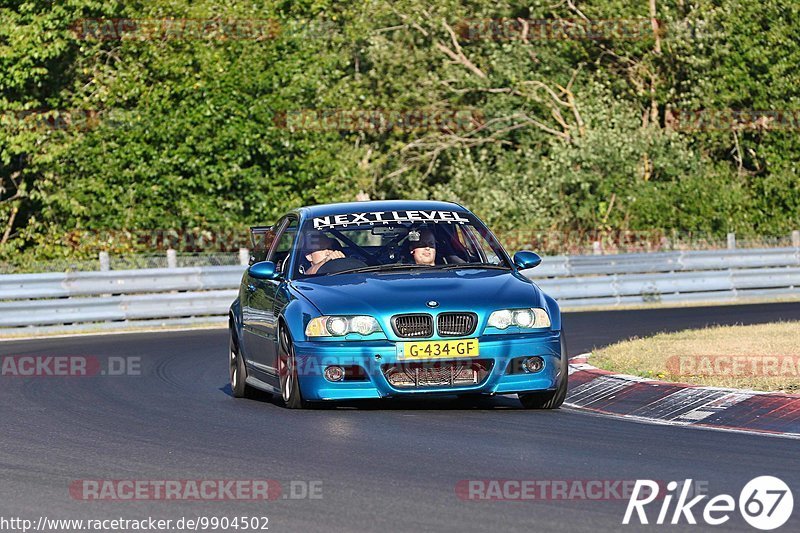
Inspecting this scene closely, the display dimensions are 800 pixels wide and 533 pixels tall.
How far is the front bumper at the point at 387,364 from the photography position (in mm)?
10992

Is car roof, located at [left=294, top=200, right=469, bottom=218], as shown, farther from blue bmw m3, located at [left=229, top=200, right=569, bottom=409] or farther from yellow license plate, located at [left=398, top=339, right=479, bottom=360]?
yellow license plate, located at [left=398, top=339, right=479, bottom=360]

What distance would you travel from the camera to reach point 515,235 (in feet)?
120

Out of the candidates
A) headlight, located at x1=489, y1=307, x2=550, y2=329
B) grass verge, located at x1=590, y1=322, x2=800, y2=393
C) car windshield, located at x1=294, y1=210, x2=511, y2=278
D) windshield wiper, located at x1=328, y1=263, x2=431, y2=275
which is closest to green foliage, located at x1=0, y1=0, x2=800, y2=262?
grass verge, located at x1=590, y1=322, x2=800, y2=393

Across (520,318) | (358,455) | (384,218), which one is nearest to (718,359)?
(520,318)

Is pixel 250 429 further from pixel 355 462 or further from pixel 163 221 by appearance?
pixel 163 221

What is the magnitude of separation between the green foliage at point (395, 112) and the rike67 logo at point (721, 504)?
2622 cm

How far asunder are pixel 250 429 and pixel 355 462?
195cm

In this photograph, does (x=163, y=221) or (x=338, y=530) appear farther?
(x=163, y=221)

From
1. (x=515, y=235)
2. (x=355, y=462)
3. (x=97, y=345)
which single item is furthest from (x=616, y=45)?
(x=355, y=462)

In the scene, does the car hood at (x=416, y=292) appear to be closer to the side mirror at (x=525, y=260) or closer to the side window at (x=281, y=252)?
the side mirror at (x=525, y=260)

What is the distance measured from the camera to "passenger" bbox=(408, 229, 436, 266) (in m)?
12.4

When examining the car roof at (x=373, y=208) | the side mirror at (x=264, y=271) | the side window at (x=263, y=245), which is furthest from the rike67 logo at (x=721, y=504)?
the side window at (x=263, y=245)

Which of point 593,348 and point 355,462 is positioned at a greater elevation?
point 355,462

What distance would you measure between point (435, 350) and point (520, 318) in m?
0.71
